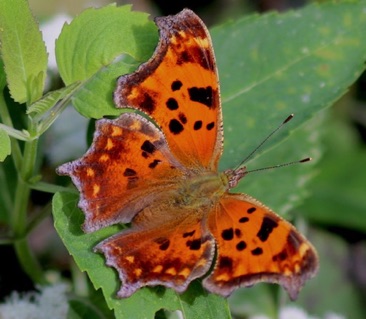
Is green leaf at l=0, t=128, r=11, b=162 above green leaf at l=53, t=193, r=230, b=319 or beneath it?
above

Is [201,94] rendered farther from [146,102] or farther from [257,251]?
[257,251]

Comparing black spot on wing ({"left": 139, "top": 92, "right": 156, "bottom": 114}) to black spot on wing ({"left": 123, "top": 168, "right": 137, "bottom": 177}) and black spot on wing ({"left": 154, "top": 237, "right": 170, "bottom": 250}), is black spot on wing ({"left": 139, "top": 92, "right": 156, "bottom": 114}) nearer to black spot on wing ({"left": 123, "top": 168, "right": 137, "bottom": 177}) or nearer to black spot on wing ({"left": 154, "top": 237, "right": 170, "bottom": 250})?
black spot on wing ({"left": 123, "top": 168, "right": 137, "bottom": 177})

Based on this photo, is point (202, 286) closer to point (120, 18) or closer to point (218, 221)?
point (218, 221)

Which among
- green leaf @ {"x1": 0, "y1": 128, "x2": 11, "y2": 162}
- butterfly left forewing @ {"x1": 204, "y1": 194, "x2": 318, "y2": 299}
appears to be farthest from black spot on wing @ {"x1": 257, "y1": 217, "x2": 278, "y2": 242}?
green leaf @ {"x1": 0, "y1": 128, "x2": 11, "y2": 162}

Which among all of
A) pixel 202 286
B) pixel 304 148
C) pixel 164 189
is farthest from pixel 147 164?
pixel 304 148

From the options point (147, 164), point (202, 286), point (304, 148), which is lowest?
point (304, 148)

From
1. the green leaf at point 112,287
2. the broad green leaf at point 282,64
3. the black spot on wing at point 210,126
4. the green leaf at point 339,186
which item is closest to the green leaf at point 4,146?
the green leaf at point 112,287

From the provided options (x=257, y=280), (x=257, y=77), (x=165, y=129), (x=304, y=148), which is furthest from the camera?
(x=304, y=148)

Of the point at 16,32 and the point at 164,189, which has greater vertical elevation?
the point at 16,32
